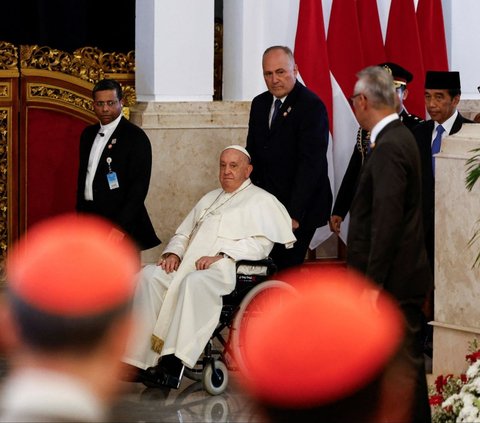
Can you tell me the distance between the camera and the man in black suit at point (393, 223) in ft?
12.8

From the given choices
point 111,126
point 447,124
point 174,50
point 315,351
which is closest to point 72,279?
point 315,351

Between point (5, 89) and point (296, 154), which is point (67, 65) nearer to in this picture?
point (5, 89)

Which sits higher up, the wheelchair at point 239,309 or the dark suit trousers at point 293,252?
the dark suit trousers at point 293,252

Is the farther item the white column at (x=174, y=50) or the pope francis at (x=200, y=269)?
the white column at (x=174, y=50)

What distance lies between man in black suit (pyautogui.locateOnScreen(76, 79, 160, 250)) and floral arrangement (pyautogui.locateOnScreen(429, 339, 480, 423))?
6.91 feet

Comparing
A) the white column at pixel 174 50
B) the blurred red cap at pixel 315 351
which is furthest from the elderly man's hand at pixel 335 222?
the blurred red cap at pixel 315 351

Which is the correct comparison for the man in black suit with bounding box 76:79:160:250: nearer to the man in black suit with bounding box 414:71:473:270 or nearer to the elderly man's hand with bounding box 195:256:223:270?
the elderly man's hand with bounding box 195:256:223:270

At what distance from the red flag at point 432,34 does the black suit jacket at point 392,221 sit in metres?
4.53

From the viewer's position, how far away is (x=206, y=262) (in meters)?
5.79

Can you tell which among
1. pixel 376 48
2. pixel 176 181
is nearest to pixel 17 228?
pixel 176 181

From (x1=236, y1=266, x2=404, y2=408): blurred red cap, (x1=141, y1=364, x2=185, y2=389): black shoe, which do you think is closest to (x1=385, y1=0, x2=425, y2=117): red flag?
(x1=141, y1=364, x2=185, y2=389): black shoe

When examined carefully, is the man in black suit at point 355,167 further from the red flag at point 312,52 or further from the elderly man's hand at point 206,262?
the red flag at point 312,52

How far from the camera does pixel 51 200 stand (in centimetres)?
792

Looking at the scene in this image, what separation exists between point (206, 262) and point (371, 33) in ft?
10.2
